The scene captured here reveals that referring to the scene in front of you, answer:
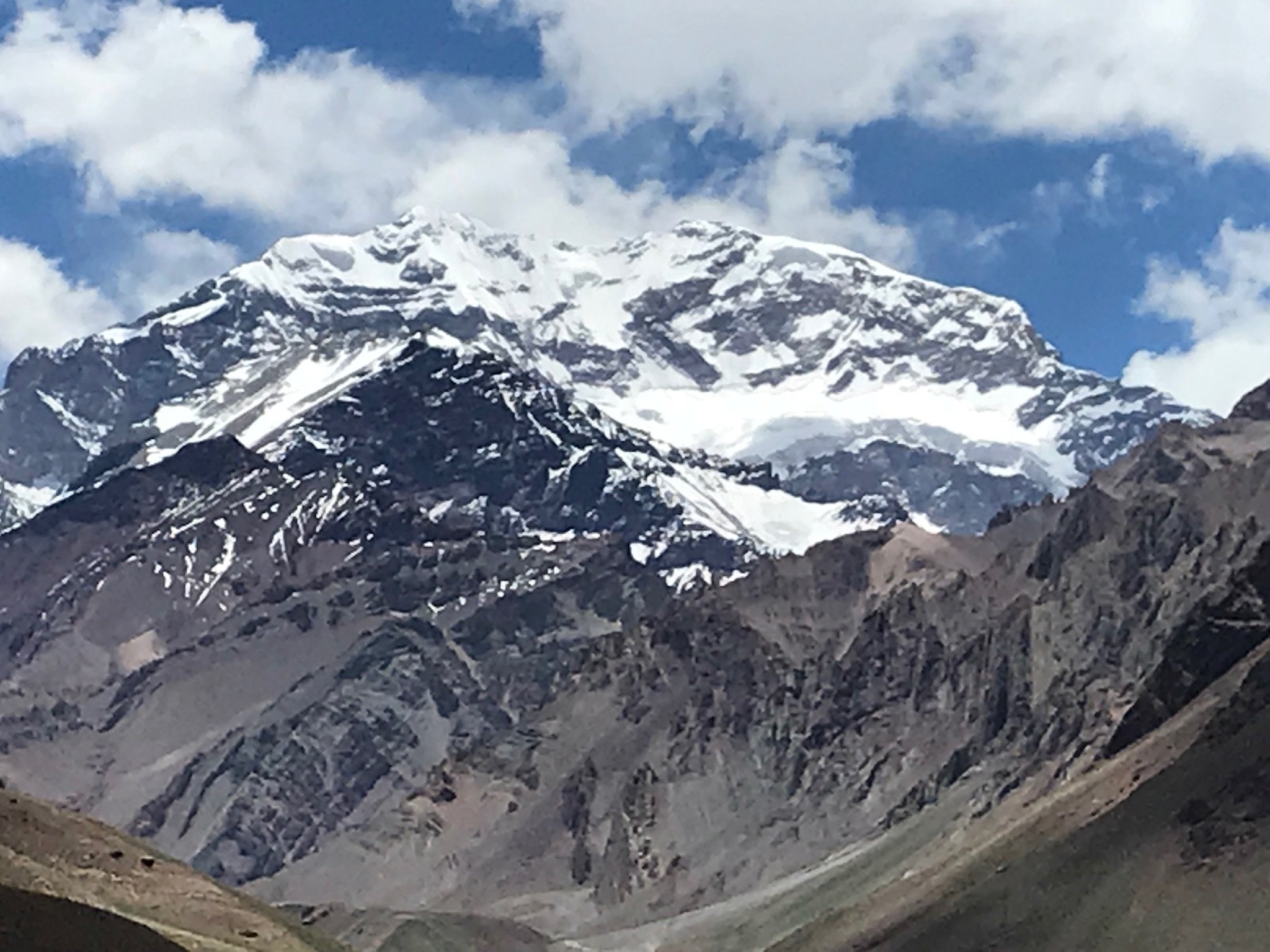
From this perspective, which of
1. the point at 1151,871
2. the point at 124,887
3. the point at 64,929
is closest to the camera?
the point at 64,929

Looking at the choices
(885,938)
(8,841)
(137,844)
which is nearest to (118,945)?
(8,841)

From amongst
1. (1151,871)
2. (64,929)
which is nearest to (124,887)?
(64,929)

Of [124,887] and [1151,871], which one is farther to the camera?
[1151,871]

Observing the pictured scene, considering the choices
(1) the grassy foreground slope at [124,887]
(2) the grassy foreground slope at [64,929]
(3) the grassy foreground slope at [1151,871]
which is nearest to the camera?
(2) the grassy foreground slope at [64,929]

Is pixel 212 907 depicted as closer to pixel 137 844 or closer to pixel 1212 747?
pixel 137 844

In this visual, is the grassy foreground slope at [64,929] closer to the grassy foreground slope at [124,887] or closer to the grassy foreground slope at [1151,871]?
the grassy foreground slope at [124,887]

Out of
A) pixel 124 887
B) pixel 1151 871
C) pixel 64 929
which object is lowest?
pixel 1151 871

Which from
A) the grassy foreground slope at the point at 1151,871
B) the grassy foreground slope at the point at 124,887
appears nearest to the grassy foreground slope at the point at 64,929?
the grassy foreground slope at the point at 124,887

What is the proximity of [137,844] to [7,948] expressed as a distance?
5255 cm

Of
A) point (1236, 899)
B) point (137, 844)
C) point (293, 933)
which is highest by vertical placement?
point (137, 844)

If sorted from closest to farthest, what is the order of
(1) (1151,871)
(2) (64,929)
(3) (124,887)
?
1. (2) (64,929)
2. (3) (124,887)
3. (1) (1151,871)

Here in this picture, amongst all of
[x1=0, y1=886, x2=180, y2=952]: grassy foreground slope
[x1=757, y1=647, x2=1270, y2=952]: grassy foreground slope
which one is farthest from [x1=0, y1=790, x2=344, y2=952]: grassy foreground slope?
[x1=757, y1=647, x2=1270, y2=952]: grassy foreground slope

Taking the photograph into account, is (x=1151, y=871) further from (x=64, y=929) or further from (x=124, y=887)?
(x=64, y=929)

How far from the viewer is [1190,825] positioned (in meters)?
180
